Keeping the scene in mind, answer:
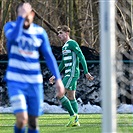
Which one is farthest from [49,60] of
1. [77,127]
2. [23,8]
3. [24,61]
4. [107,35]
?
[77,127]

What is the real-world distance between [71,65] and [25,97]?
525cm

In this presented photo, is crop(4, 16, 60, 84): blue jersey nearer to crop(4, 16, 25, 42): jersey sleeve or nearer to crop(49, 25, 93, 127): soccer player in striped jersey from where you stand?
crop(4, 16, 25, 42): jersey sleeve

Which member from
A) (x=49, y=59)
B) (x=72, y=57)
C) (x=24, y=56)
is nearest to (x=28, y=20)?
(x=24, y=56)

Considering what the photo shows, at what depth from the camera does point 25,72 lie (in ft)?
21.8

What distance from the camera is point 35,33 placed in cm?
680

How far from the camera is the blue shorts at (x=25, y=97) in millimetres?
6461

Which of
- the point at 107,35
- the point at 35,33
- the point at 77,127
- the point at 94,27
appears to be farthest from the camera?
the point at 94,27

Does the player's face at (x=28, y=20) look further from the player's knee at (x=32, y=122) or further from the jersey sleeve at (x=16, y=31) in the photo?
the player's knee at (x=32, y=122)

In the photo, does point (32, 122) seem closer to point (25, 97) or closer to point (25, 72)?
point (25, 97)

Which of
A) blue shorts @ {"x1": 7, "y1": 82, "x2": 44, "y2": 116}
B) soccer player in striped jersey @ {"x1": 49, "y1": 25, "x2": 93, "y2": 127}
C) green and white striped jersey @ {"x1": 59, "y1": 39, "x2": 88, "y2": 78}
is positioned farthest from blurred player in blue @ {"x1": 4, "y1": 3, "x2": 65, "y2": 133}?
green and white striped jersey @ {"x1": 59, "y1": 39, "x2": 88, "y2": 78}

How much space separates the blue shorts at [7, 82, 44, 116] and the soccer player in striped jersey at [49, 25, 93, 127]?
189 inches

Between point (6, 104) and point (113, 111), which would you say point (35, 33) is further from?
point (6, 104)

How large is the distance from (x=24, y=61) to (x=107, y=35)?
1.24 meters

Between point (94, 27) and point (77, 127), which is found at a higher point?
point (94, 27)
